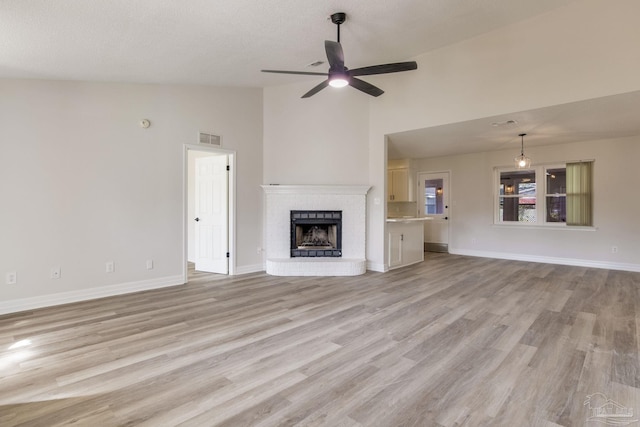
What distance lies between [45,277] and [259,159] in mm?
3441

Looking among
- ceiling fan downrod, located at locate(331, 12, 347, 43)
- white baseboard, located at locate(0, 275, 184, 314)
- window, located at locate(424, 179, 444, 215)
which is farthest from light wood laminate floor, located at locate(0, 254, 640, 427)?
window, located at locate(424, 179, 444, 215)

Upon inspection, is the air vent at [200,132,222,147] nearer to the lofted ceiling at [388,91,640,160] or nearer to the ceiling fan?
the ceiling fan

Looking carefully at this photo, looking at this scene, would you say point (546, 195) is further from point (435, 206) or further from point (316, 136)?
point (316, 136)

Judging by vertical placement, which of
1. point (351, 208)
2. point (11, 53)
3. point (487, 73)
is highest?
point (487, 73)

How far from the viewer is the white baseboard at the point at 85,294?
141 inches

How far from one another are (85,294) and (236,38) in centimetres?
372

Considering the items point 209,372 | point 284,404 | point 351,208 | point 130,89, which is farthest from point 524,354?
point 130,89

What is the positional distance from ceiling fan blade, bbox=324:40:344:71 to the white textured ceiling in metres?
0.51

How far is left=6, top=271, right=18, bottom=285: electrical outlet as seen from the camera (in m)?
3.56

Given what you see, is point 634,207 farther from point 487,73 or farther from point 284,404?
point 284,404

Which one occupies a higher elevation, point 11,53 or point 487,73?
point 487,73

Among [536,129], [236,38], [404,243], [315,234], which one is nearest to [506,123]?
[536,129]

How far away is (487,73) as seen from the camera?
169 inches

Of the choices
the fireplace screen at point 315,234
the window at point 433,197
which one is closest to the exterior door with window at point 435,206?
the window at point 433,197
